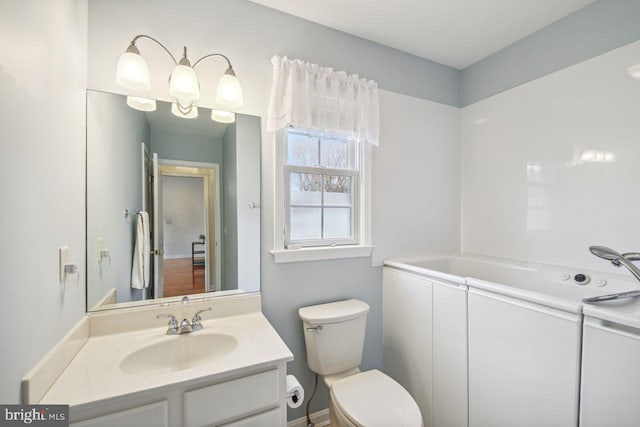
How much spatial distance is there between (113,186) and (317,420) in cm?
186

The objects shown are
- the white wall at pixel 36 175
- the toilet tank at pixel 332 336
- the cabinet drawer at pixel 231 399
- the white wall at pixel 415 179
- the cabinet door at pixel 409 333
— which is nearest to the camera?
the white wall at pixel 36 175

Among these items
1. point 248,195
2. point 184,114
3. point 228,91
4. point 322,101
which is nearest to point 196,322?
point 248,195

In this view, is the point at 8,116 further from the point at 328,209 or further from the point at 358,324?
the point at 358,324

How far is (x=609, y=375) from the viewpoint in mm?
976

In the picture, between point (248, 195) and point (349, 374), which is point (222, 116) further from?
point (349, 374)

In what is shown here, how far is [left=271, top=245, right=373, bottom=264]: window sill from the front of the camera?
1.65 meters

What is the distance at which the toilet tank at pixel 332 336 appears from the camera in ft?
5.09

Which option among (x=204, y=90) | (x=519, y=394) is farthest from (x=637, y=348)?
(x=204, y=90)

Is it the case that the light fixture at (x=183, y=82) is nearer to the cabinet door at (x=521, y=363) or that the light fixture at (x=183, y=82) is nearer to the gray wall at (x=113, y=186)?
the gray wall at (x=113, y=186)

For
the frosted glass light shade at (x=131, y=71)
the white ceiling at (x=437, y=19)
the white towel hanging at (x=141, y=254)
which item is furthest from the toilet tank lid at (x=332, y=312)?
the white ceiling at (x=437, y=19)

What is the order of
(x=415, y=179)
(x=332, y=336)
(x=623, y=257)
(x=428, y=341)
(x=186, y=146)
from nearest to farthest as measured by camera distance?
(x=623, y=257), (x=186, y=146), (x=332, y=336), (x=428, y=341), (x=415, y=179)

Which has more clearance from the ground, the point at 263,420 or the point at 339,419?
the point at 263,420

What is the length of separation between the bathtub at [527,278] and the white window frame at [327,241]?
0.31 metres

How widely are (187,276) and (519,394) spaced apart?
5.71ft
